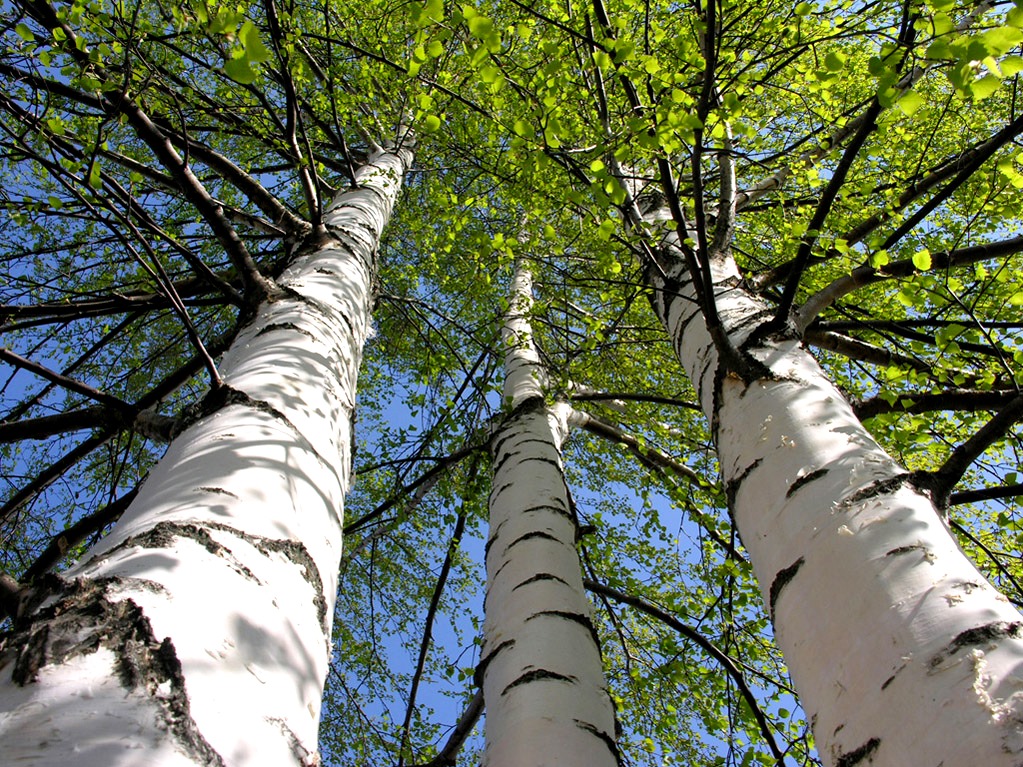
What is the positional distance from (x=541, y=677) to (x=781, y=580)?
3.22 feet

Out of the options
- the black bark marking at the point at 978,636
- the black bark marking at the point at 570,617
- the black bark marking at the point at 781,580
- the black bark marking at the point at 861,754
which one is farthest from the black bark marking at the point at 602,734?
the black bark marking at the point at 978,636

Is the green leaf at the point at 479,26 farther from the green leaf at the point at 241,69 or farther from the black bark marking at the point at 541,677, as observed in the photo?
the black bark marking at the point at 541,677

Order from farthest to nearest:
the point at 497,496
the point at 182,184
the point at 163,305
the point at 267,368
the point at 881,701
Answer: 1. the point at 497,496
2. the point at 163,305
3. the point at 182,184
4. the point at 267,368
5. the point at 881,701

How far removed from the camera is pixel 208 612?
3.02 ft

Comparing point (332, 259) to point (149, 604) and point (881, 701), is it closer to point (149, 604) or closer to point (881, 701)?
point (149, 604)

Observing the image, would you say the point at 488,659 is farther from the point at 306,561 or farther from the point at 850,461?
the point at 850,461

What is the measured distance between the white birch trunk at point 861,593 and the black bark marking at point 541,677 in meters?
0.81

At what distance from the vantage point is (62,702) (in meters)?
0.74

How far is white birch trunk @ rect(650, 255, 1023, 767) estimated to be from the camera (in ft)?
3.26

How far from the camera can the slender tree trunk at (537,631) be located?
1.93m

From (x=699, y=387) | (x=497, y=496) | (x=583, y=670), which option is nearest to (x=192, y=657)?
(x=583, y=670)

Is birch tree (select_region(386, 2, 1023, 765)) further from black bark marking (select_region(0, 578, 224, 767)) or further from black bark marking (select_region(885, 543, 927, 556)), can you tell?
black bark marking (select_region(0, 578, 224, 767))

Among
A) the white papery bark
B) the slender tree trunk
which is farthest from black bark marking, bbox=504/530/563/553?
the white papery bark

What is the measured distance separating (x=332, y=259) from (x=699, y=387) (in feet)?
5.19
